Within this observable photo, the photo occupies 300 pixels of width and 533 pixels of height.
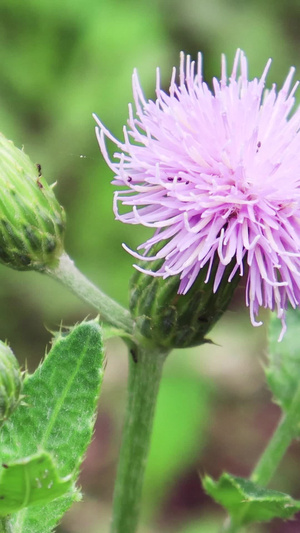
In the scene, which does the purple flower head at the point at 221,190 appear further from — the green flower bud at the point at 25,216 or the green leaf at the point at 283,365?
the green leaf at the point at 283,365

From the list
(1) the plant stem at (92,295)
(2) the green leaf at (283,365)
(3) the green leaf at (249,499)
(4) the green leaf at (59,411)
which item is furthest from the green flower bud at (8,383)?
(2) the green leaf at (283,365)

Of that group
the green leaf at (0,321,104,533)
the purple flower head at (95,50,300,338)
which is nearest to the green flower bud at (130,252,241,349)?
the purple flower head at (95,50,300,338)

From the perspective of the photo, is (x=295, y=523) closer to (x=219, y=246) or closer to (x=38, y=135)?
(x=38, y=135)

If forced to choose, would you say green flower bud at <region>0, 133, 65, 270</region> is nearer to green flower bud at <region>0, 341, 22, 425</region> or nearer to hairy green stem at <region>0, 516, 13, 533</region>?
green flower bud at <region>0, 341, 22, 425</region>

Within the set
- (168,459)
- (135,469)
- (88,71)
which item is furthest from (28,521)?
(88,71)

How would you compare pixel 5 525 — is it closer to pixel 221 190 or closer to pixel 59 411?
pixel 59 411
